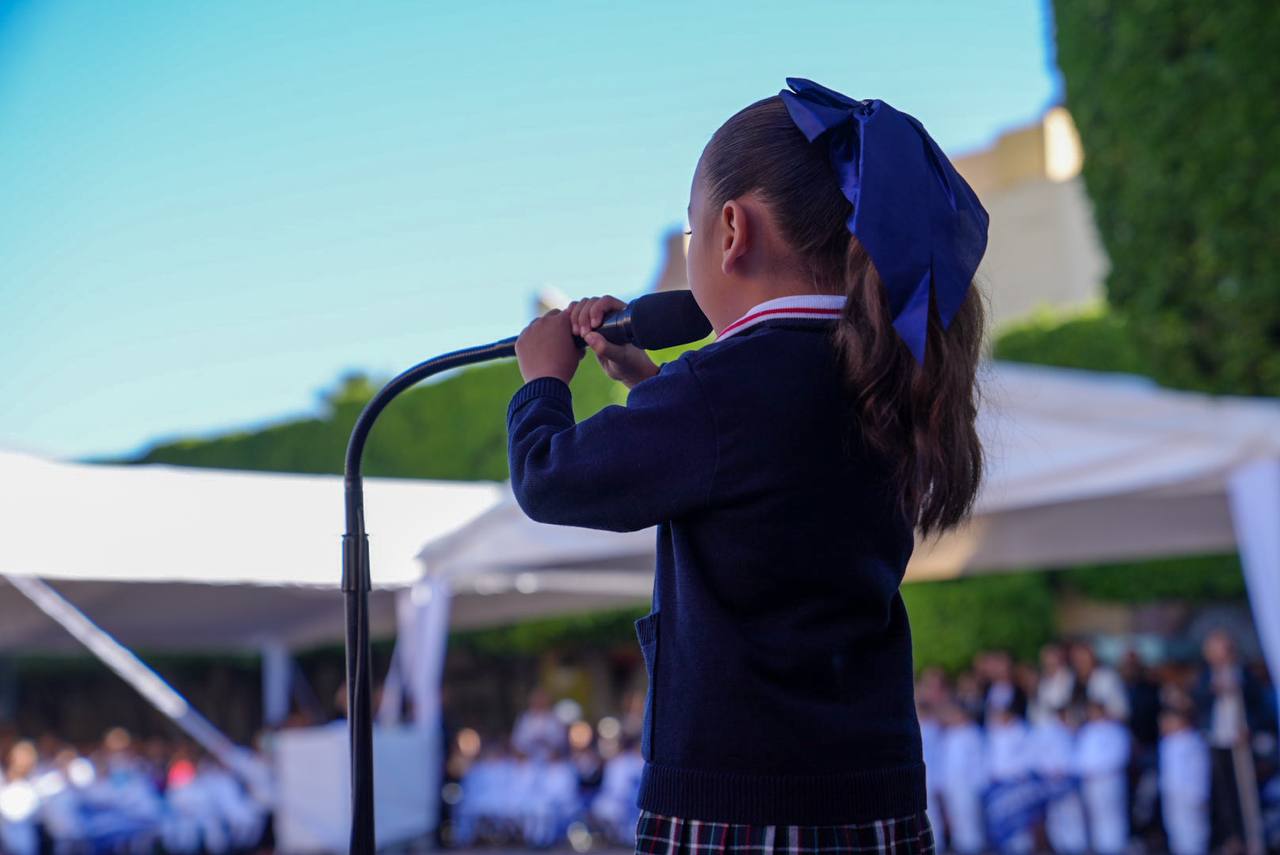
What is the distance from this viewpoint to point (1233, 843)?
22.4 feet

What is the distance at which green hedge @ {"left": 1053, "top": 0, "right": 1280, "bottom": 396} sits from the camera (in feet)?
22.9

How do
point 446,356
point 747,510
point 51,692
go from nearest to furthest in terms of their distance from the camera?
point 747,510 < point 446,356 < point 51,692

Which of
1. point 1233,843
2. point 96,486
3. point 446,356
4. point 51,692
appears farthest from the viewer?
point 51,692

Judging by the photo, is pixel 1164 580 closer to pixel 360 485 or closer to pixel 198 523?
pixel 198 523

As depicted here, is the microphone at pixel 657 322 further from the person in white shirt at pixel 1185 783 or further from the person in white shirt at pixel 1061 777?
the person in white shirt at pixel 1061 777

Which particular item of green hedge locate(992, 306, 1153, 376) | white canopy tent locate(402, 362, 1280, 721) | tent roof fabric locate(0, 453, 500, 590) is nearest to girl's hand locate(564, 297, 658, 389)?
white canopy tent locate(402, 362, 1280, 721)

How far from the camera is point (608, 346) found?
130 cm

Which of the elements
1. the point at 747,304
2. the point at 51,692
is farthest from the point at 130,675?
the point at 51,692

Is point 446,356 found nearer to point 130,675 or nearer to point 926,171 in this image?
point 926,171

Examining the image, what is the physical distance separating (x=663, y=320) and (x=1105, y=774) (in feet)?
23.5

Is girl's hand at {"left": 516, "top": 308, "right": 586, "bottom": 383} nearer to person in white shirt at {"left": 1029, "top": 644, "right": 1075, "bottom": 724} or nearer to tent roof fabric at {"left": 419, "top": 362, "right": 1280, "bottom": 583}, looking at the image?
tent roof fabric at {"left": 419, "top": 362, "right": 1280, "bottom": 583}

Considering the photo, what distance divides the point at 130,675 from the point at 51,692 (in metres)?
13.4

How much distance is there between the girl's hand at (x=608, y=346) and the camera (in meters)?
1.30

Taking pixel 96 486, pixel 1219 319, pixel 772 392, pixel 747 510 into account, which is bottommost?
pixel 747 510
